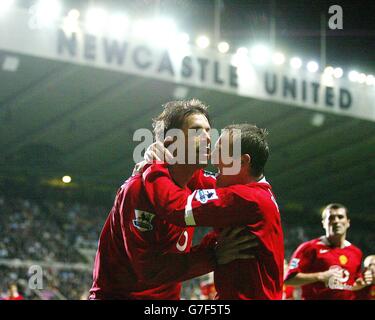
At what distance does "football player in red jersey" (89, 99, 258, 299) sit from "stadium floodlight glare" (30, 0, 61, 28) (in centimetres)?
1101

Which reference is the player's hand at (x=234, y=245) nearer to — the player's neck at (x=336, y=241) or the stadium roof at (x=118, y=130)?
the player's neck at (x=336, y=241)

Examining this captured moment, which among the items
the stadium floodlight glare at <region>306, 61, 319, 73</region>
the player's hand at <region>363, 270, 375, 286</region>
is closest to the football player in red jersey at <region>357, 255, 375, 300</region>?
the player's hand at <region>363, 270, 375, 286</region>

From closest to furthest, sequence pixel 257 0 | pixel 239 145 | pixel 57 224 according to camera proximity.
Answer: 1. pixel 239 145
2. pixel 257 0
3. pixel 57 224

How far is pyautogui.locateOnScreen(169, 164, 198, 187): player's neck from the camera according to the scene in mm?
3857

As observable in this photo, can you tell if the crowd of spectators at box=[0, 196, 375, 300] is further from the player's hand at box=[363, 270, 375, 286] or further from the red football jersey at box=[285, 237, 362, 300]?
the player's hand at box=[363, 270, 375, 286]

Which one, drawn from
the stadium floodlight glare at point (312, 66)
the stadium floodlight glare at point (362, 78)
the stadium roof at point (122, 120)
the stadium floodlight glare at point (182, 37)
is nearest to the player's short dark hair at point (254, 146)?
the stadium roof at point (122, 120)

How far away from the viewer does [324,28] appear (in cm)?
1812

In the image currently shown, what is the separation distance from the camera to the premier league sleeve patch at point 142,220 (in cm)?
361

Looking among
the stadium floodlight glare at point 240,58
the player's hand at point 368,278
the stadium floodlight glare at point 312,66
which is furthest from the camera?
the stadium floodlight glare at point 312,66

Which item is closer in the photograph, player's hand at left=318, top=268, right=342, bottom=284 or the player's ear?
the player's ear

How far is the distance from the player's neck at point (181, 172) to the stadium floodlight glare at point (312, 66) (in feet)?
48.8
